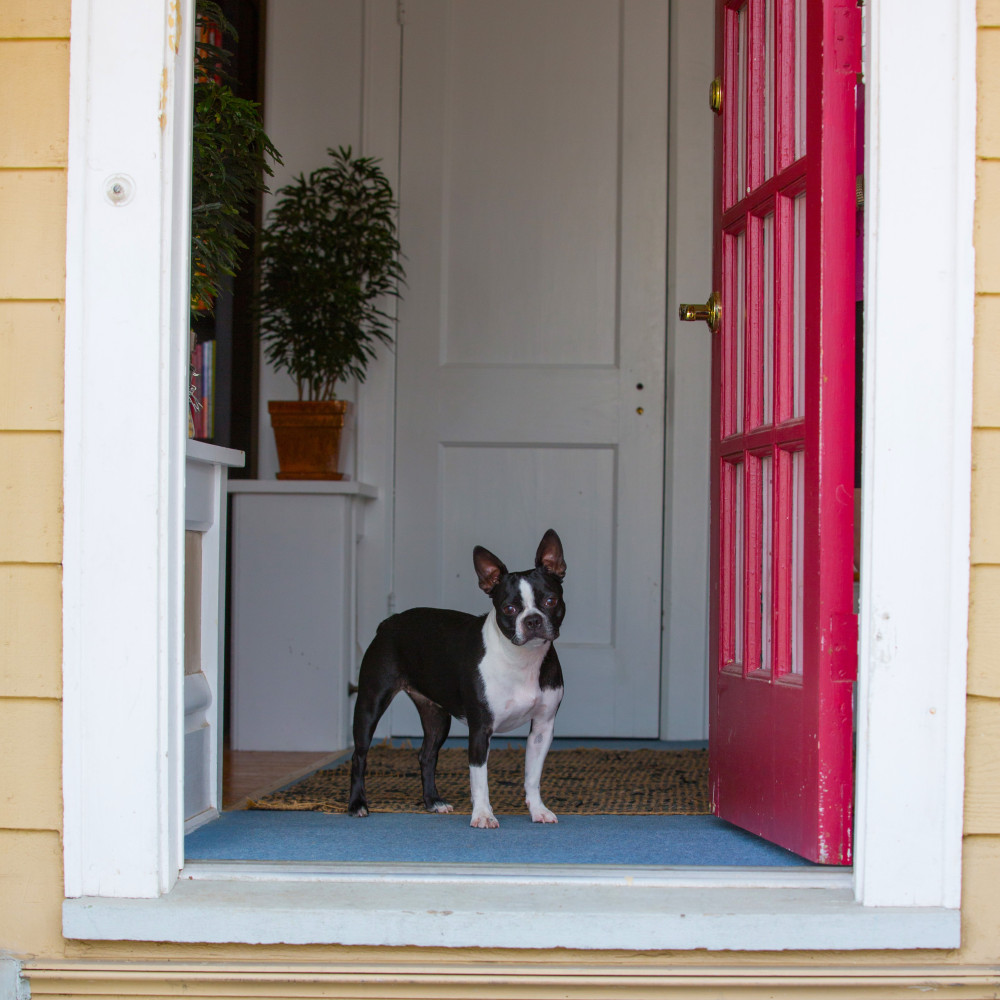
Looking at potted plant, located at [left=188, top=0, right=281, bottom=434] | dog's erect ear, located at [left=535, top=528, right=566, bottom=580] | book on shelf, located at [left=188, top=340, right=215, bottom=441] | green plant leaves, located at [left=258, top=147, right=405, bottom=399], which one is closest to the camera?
potted plant, located at [left=188, top=0, right=281, bottom=434]

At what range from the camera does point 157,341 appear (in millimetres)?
1810

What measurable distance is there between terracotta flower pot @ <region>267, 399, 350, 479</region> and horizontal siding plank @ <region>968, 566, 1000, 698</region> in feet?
8.05

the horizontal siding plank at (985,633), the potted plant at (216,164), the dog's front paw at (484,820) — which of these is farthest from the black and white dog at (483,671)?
the horizontal siding plank at (985,633)

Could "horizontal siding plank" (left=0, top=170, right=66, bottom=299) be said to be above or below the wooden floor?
above

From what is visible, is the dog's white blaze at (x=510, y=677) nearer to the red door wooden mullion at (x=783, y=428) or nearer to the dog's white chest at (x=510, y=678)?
the dog's white chest at (x=510, y=678)

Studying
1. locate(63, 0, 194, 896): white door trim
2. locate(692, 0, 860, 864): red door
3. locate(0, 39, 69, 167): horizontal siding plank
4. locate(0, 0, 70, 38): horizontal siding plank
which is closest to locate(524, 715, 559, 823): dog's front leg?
locate(692, 0, 860, 864): red door

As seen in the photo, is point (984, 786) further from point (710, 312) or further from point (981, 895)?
point (710, 312)

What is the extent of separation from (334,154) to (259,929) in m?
2.75

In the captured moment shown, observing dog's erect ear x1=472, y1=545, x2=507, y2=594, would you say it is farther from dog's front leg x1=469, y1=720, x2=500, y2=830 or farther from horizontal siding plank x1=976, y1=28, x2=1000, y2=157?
horizontal siding plank x1=976, y1=28, x2=1000, y2=157

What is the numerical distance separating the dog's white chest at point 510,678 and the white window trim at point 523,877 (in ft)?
2.21

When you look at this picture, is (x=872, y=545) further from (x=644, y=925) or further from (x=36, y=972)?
(x=36, y=972)

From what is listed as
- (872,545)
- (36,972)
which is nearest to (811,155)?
(872,545)

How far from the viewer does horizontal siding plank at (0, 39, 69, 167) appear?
1827 millimetres

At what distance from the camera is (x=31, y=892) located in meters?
1.80
